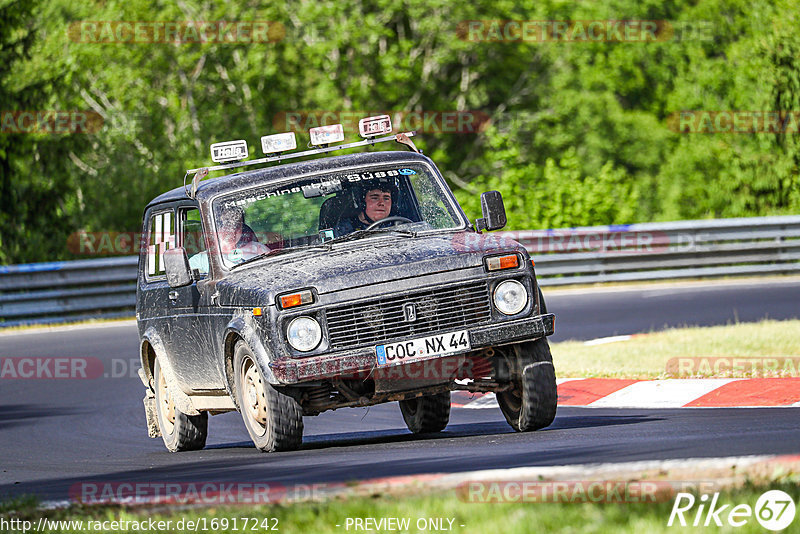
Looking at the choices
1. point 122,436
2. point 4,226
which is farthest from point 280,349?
point 4,226

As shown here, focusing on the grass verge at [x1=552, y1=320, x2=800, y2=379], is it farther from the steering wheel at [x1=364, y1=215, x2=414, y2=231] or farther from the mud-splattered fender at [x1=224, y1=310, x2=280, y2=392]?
the mud-splattered fender at [x1=224, y1=310, x2=280, y2=392]

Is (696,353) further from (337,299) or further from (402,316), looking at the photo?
(337,299)

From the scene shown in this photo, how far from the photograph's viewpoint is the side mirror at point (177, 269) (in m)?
9.48

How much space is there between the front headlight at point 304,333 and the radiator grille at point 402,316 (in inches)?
3.4

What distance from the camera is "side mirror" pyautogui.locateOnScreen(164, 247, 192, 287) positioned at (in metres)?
9.48

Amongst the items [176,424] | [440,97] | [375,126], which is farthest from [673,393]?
[440,97]

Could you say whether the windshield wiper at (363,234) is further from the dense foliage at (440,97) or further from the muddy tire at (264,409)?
the dense foliage at (440,97)

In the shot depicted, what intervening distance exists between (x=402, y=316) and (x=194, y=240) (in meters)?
2.17

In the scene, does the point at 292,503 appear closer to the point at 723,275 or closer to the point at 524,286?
the point at 524,286

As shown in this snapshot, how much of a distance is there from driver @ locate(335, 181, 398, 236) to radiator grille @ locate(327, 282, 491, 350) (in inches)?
44.8

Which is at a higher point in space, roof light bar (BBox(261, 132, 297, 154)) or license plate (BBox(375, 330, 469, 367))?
roof light bar (BBox(261, 132, 297, 154))

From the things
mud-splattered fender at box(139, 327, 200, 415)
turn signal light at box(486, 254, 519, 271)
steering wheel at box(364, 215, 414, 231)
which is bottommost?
mud-splattered fender at box(139, 327, 200, 415)

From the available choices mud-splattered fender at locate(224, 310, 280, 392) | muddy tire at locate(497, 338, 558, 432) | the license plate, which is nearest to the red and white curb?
muddy tire at locate(497, 338, 558, 432)

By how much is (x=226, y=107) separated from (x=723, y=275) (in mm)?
24183
